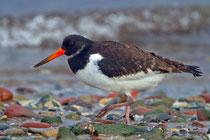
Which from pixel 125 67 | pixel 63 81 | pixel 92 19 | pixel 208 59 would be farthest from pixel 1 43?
pixel 125 67

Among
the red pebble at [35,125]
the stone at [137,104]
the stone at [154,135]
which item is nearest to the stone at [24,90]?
the stone at [137,104]

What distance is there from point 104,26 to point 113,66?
40.5ft

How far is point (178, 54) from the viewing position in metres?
13.8

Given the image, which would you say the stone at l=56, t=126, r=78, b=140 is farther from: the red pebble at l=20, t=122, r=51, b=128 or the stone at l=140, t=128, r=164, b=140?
the stone at l=140, t=128, r=164, b=140

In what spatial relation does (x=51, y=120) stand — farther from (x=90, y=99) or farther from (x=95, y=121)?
(x=90, y=99)

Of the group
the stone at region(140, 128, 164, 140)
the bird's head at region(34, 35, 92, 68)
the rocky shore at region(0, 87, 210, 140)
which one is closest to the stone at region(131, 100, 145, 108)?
the rocky shore at region(0, 87, 210, 140)

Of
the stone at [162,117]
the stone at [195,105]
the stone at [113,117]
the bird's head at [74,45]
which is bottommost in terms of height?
the stone at [162,117]

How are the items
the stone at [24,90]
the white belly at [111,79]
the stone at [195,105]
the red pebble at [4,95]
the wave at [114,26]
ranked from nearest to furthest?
the white belly at [111,79]
the stone at [195,105]
the red pebble at [4,95]
the stone at [24,90]
the wave at [114,26]

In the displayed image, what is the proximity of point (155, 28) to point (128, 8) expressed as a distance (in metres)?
1.91

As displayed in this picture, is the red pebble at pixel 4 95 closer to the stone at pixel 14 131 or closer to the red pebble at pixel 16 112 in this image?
the red pebble at pixel 16 112

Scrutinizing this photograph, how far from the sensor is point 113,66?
527 centimetres

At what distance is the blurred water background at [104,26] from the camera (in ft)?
45.9

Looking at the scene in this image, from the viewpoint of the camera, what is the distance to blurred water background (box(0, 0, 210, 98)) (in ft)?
45.9

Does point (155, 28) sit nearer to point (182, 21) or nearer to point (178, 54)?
point (182, 21)
